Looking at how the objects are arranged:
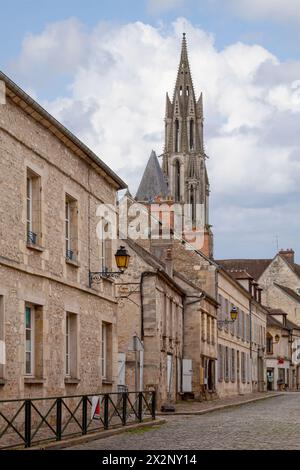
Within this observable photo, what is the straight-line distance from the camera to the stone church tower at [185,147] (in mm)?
128500

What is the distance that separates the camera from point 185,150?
431 feet

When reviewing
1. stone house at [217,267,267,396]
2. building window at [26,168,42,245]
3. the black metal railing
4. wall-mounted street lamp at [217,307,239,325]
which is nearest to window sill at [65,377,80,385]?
the black metal railing

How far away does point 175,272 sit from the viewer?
38406mm

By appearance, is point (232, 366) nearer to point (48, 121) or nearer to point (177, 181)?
point (48, 121)

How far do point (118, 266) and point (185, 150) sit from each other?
111042mm

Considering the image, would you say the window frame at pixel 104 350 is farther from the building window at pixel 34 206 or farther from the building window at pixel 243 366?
the building window at pixel 243 366

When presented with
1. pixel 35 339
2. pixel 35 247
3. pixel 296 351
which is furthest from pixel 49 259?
pixel 296 351

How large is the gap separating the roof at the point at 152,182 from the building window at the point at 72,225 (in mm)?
92954

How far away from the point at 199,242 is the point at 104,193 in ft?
84.1

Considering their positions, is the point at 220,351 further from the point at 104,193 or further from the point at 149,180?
the point at 149,180

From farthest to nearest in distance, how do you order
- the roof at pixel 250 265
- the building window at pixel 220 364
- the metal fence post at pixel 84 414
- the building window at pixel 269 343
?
the roof at pixel 250 265 < the building window at pixel 269 343 < the building window at pixel 220 364 < the metal fence post at pixel 84 414

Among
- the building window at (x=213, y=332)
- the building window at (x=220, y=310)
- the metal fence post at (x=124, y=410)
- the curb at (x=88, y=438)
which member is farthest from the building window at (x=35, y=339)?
the building window at (x=220, y=310)
